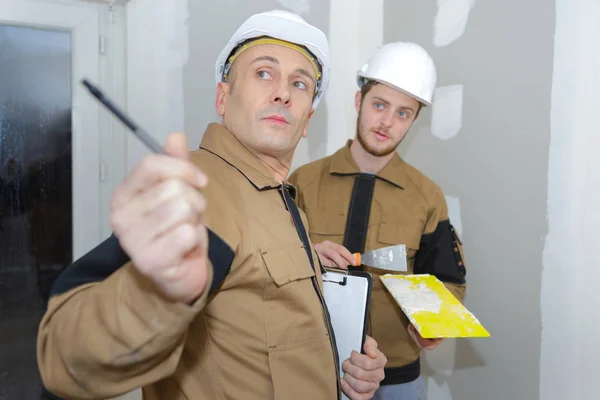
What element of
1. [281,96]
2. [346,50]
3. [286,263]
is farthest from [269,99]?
[346,50]

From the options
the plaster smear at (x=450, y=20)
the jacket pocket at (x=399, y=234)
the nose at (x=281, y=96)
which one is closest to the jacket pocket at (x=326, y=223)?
the jacket pocket at (x=399, y=234)

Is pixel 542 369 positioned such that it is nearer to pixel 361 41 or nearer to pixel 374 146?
pixel 374 146

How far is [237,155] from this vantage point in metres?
0.92

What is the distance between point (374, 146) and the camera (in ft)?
5.50

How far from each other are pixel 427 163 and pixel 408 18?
75 cm

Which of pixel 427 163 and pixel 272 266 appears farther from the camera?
pixel 427 163

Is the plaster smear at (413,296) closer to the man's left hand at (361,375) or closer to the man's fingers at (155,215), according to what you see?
the man's left hand at (361,375)

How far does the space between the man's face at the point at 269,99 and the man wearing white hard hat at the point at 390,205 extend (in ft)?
2.13

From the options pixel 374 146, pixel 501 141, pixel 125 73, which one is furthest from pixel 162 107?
pixel 501 141

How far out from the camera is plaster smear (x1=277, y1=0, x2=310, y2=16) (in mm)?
2223

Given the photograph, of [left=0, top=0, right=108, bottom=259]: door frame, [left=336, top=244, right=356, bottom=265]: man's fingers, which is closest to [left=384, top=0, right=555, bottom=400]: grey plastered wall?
[left=336, top=244, right=356, bottom=265]: man's fingers

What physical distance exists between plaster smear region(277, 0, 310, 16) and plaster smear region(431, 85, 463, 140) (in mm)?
793

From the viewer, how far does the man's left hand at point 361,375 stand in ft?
3.32

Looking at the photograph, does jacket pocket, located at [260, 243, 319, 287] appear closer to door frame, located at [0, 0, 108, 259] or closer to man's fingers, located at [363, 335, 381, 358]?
man's fingers, located at [363, 335, 381, 358]
